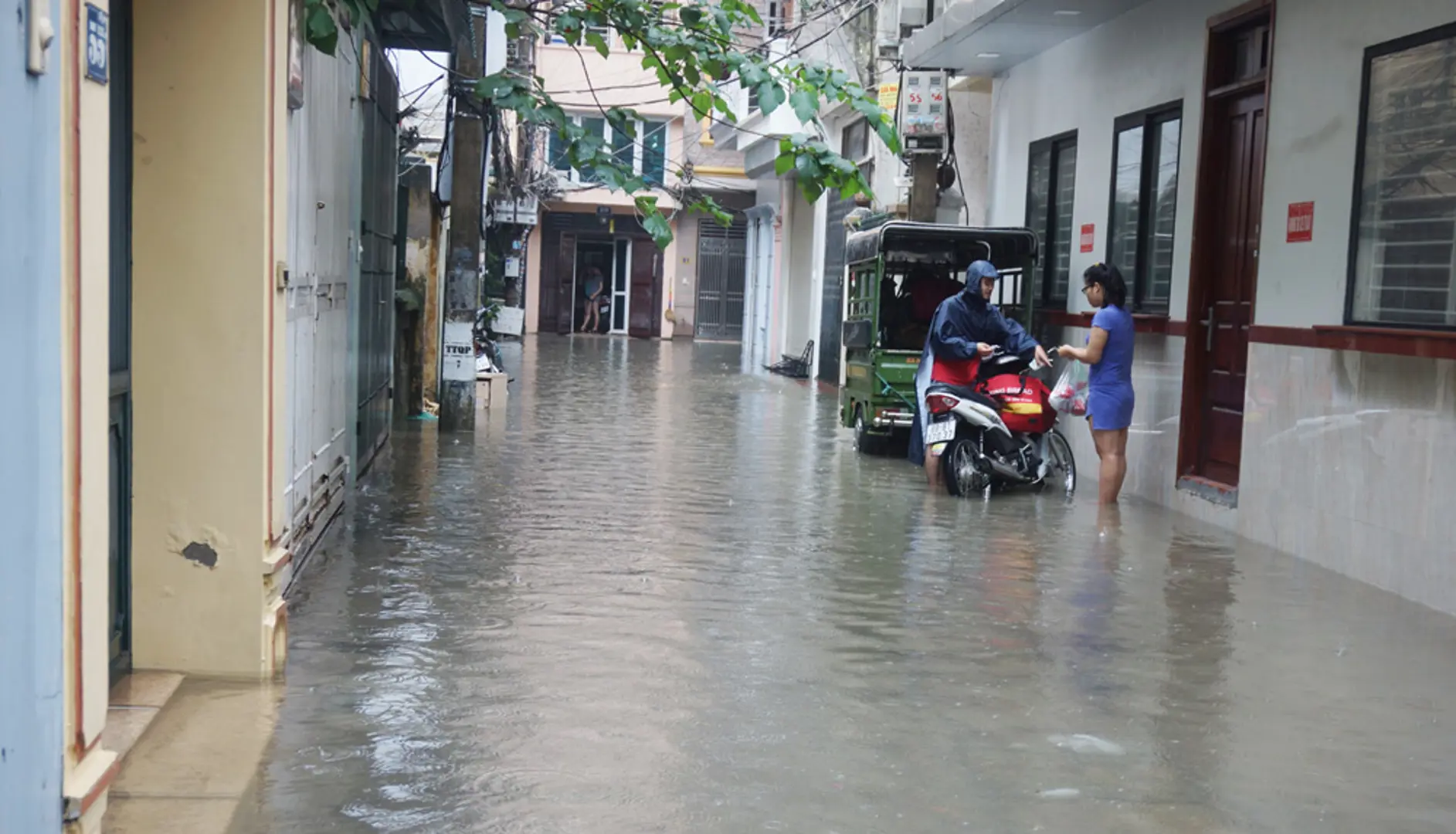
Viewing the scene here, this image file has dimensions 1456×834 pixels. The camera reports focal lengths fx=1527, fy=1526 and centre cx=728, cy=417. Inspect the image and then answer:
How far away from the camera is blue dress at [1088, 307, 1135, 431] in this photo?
36.3ft

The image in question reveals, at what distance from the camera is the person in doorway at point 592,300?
4303 cm

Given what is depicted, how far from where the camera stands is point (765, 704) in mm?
5734

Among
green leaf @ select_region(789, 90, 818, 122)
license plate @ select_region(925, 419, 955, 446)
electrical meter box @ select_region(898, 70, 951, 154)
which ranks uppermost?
electrical meter box @ select_region(898, 70, 951, 154)

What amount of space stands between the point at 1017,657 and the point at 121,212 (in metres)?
4.02

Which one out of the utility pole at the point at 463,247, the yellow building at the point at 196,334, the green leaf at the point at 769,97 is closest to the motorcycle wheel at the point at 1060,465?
the green leaf at the point at 769,97

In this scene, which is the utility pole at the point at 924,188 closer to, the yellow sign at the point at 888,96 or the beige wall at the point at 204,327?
the yellow sign at the point at 888,96

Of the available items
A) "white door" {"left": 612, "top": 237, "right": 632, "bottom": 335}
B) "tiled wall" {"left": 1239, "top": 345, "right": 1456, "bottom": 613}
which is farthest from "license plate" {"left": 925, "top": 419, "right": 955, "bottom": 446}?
"white door" {"left": 612, "top": 237, "right": 632, "bottom": 335}

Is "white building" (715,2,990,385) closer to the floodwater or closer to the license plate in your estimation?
the license plate

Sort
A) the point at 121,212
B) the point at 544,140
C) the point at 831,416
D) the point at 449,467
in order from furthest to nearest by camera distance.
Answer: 1. the point at 544,140
2. the point at 831,416
3. the point at 449,467
4. the point at 121,212

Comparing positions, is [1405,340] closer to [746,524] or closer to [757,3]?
[746,524]

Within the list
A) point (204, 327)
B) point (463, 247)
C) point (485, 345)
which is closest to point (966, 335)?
point (463, 247)

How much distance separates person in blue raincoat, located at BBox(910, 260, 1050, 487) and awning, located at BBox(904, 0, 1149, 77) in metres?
2.25

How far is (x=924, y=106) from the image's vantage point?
15703 mm

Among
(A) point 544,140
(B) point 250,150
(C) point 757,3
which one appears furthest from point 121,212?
(A) point 544,140
